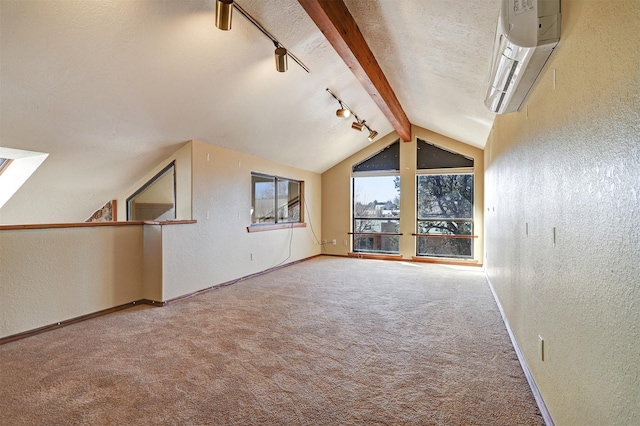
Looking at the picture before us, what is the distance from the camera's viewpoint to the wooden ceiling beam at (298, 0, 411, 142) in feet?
8.39

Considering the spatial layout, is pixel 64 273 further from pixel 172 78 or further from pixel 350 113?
pixel 350 113

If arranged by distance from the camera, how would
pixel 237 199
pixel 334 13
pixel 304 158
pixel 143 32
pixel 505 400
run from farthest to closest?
pixel 304 158
pixel 237 199
pixel 334 13
pixel 143 32
pixel 505 400

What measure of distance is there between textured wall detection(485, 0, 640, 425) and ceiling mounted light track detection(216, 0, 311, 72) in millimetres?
2069

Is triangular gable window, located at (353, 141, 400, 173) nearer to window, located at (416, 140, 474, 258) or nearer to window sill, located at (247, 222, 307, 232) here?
window, located at (416, 140, 474, 258)

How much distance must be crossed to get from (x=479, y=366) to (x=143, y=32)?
3591mm

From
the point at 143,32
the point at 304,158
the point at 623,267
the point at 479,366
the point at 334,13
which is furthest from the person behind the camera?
the point at 304,158

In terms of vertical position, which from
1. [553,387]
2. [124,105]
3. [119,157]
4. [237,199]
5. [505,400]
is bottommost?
[505,400]

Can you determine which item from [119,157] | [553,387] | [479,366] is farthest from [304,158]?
[553,387]

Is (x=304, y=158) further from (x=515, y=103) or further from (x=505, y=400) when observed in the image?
(x=505, y=400)

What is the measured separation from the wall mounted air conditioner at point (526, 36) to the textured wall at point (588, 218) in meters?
0.06

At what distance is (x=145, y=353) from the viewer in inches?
99.0

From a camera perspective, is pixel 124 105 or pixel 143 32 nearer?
pixel 143 32

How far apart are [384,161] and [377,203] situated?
0.98m

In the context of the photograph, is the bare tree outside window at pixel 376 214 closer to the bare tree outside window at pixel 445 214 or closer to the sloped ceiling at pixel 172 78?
the bare tree outside window at pixel 445 214
